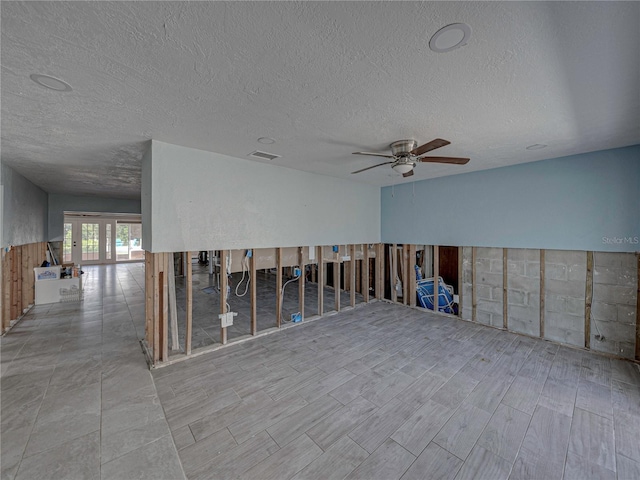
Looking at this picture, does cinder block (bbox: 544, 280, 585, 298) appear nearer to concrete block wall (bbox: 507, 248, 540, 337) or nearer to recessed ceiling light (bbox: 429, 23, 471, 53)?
concrete block wall (bbox: 507, 248, 540, 337)

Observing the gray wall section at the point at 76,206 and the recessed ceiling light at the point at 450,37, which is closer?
the recessed ceiling light at the point at 450,37

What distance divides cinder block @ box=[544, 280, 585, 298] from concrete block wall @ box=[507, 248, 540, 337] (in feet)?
0.40

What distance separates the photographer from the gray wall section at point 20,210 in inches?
142

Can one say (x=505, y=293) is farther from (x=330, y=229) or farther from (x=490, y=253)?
(x=330, y=229)

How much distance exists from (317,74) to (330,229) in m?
3.21

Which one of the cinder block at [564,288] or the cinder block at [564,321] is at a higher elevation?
the cinder block at [564,288]

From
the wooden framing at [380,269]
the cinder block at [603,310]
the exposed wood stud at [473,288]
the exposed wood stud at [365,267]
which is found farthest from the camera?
the wooden framing at [380,269]

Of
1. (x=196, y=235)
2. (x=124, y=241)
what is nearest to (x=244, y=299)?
(x=196, y=235)

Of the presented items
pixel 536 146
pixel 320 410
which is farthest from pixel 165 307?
pixel 536 146

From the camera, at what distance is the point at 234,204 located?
3.47 metres

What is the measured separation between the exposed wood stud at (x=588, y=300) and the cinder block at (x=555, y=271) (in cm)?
23

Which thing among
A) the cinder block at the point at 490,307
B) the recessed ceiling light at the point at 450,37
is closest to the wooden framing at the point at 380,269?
the cinder block at the point at 490,307

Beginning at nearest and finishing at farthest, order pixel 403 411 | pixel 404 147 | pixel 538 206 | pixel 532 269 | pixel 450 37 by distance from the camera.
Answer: pixel 450 37
pixel 403 411
pixel 404 147
pixel 538 206
pixel 532 269

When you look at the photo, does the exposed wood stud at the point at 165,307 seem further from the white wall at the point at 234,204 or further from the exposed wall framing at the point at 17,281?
the exposed wall framing at the point at 17,281
